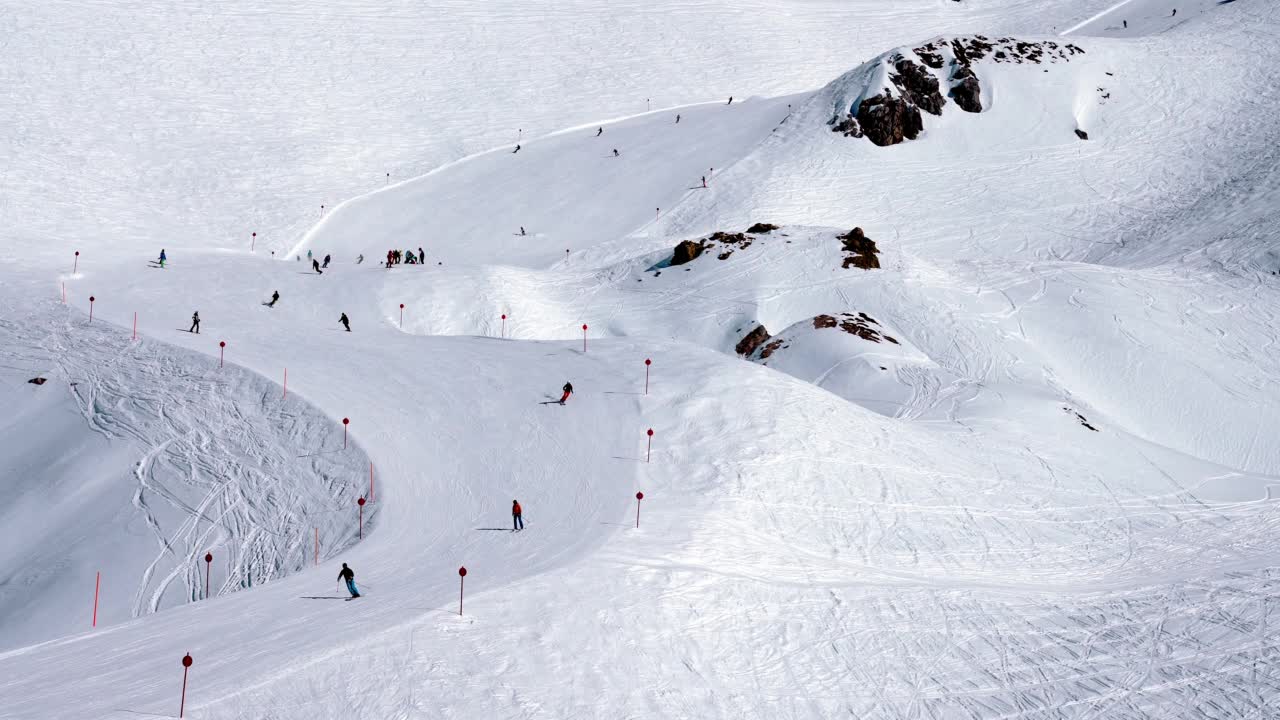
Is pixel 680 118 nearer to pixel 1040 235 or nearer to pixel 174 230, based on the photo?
pixel 1040 235

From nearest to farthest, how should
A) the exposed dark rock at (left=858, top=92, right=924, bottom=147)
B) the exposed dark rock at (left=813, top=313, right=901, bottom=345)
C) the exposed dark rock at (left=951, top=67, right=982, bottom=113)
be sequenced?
1. the exposed dark rock at (left=813, top=313, right=901, bottom=345)
2. the exposed dark rock at (left=858, top=92, right=924, bottom=147)
3. the exposed dark rock at (left=951, top=67, right=982, bottom=113)

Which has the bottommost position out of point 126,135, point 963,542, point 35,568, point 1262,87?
point 35,568

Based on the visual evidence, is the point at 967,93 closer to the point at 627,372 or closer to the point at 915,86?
the point at 915,86

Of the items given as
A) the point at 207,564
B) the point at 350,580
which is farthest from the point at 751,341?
the point at 350,580

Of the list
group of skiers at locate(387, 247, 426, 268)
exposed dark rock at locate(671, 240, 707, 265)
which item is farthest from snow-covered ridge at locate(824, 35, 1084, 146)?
group of skiers at locate(387, 247, 426, 268)

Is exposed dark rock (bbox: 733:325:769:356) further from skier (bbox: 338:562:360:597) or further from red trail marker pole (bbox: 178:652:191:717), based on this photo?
red trail marker pole (bbox: 178:652:191:717)

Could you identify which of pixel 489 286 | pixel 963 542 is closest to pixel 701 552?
pixel 963 542

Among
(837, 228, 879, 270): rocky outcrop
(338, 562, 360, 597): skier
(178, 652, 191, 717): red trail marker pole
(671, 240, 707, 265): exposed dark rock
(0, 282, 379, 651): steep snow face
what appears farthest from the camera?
(671, 240, 707, 265): exposed dark rock
